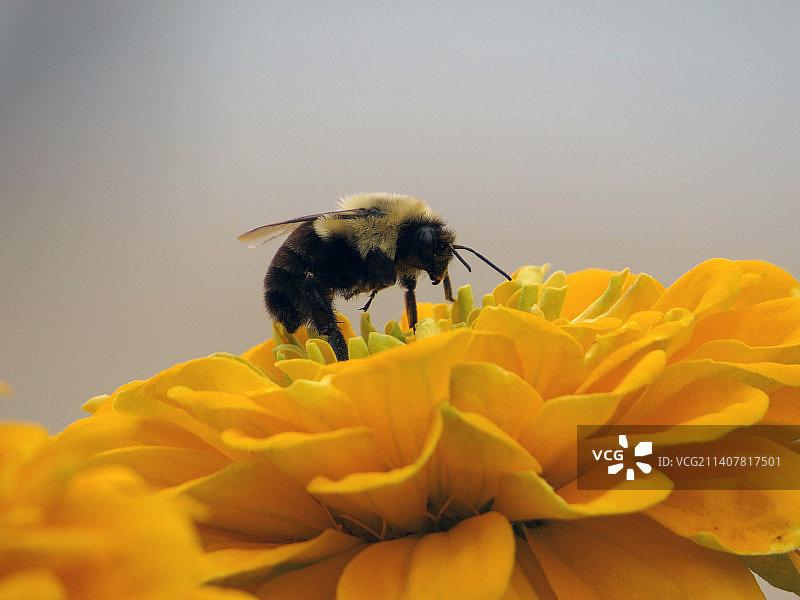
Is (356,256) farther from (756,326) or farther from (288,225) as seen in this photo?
(756,326)

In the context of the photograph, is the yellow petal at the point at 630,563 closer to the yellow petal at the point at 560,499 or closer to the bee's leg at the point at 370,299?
the yellow petal at the point at 560,499

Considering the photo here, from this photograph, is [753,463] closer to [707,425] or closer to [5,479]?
[707,425]

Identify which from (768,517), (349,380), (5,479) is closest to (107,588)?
(5,479)

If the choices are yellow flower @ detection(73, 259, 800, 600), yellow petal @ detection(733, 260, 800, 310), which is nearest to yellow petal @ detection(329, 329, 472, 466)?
yellow flower @ detection(73, 259, 800, 600)

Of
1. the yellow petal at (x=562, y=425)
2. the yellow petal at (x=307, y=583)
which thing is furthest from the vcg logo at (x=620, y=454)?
the yellow petal at (x=307, y=583)

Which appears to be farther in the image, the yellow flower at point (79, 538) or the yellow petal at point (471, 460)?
the yellow petal at point (471, 460)
